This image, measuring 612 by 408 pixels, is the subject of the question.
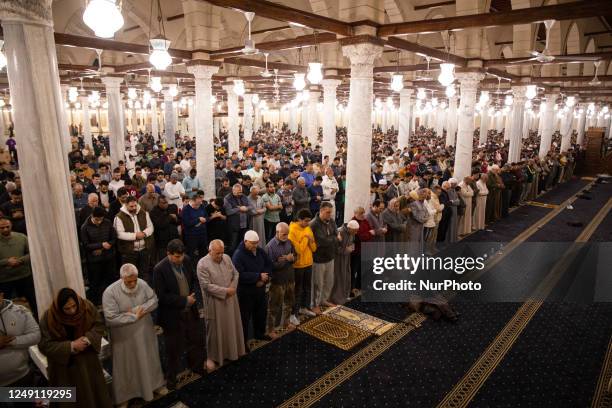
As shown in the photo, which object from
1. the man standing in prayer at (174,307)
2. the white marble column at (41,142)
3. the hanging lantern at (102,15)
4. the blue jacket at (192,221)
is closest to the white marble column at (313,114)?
the blue jacket at (192,221)

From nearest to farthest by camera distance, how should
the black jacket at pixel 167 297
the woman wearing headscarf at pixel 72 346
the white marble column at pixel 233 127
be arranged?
the woman wearing headscarf at pixel 72 346, the black jacket at pixel 167 297, the white marble column at pixel 233 127

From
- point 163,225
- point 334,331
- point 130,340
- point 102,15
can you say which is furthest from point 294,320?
point 102,15

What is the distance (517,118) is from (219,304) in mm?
11882

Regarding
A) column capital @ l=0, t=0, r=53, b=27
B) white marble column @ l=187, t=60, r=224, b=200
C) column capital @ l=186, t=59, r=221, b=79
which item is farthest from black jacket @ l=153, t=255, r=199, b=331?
column capital @ l=186, t=59, r=221, b=79

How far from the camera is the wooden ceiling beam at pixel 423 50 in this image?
6.94m

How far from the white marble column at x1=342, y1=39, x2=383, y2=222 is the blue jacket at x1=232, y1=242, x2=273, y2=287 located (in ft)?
9.48

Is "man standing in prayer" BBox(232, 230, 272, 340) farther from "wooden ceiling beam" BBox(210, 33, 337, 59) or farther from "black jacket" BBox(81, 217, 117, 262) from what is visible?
"wooden ceiling beam" BBox(210, 33, 337, 59)

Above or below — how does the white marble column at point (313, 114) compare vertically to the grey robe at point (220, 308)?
above

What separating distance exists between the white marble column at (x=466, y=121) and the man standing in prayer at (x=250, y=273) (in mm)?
6761

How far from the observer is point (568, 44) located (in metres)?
13.9

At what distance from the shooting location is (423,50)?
7.87 meters

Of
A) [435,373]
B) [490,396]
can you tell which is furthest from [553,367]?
[435,373]

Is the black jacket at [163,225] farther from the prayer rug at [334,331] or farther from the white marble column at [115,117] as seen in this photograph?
the white marble column at [115,117]

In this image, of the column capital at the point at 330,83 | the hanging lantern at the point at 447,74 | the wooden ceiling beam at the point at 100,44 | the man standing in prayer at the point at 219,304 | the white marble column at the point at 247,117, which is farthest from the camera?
the white marble column at the point at 247,117
